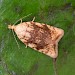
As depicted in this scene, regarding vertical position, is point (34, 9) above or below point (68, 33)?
above

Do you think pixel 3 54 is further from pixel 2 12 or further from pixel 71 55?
pixel 71 55

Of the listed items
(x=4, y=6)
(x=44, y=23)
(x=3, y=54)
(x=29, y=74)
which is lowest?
(x=29, y=74)

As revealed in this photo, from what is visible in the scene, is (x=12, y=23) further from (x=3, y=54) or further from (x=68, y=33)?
(x=68, y=33)

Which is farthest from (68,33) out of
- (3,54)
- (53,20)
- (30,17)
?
(3,54)

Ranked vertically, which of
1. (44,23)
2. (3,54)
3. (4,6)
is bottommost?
(3,54)

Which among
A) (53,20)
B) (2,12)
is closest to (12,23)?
(2,12)

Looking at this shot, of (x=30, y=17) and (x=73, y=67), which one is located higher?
(x=30, y=17)
